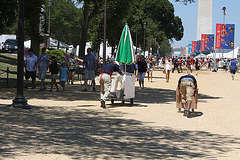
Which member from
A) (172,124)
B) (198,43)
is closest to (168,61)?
(172,124)

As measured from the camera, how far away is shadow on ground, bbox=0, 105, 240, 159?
23.3 feet

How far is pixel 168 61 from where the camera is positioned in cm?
3019

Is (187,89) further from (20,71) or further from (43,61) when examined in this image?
Result: (43,61)

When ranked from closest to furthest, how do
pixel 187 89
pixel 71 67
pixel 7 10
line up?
pixel 187 89
pixel 7 10
pixel 71 67

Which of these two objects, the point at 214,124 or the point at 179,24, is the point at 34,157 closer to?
the point at 214,124

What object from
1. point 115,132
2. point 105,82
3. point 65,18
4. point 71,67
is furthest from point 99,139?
point 65,18

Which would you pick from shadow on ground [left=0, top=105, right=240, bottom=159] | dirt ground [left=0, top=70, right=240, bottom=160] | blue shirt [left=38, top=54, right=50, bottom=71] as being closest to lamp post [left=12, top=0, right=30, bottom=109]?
dirt ground [left=0, top=70, right=240, bottom=160]

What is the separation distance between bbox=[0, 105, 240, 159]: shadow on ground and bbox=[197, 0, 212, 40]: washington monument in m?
86.3

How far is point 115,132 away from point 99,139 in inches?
37.5

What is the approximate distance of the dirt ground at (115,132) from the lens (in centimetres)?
713

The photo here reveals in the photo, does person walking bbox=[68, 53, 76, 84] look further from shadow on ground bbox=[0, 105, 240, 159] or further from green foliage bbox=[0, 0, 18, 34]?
shadow on ground bbox=[0, 105, 240, 159]

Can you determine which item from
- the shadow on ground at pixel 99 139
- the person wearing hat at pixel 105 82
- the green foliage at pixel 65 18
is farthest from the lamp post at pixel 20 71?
the green foliage at pixel 65 18

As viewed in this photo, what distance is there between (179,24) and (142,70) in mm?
94868

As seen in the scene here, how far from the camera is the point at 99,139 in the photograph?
8.34 m
